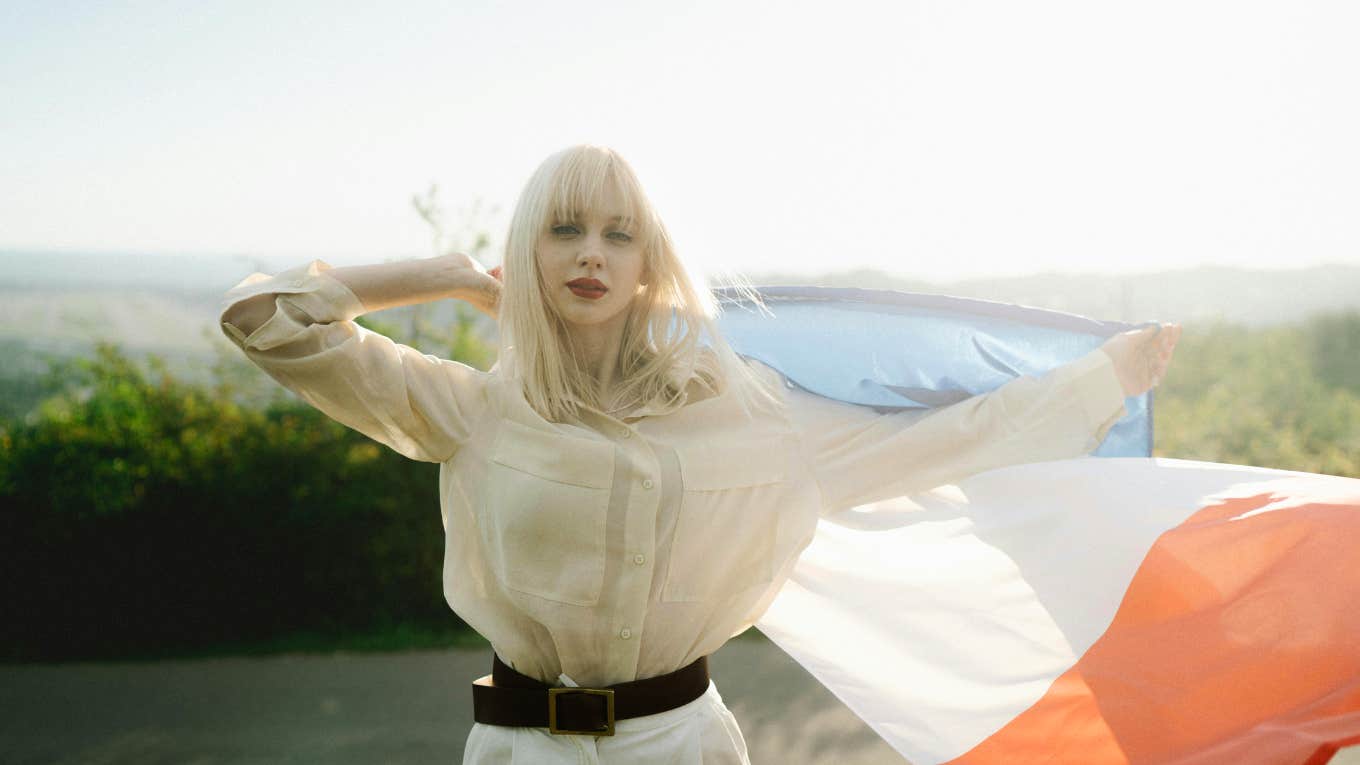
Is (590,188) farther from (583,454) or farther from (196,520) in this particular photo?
(196,520)

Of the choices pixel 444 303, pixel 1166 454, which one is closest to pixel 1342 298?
pixel 1166 454

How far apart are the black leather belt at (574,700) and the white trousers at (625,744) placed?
0.02m

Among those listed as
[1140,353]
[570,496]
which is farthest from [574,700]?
[1140,353]

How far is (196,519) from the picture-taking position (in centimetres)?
634

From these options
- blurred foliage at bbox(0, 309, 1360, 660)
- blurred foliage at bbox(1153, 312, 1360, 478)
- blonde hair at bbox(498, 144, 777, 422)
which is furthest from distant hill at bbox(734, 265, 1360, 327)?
blonde hair at bbox(498, 144, 777, 422)

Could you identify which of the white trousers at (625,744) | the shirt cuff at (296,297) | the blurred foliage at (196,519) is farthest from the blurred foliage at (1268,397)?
the shirt cuff at (296,297)

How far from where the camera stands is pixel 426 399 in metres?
2.09

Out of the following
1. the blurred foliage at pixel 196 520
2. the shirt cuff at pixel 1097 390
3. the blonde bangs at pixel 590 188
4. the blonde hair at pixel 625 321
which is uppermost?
the blonde bangs at pixel 590 188

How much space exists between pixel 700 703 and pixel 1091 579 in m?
0.96

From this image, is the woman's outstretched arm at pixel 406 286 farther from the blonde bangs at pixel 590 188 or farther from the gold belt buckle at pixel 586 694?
the gold belt buckle at pixel 586 694

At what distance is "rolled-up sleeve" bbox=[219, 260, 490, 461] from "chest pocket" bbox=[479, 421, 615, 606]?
132 millimetres

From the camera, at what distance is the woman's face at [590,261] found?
2.17 m

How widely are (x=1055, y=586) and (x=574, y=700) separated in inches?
45.9

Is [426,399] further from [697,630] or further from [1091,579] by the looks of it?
[1091,579]
